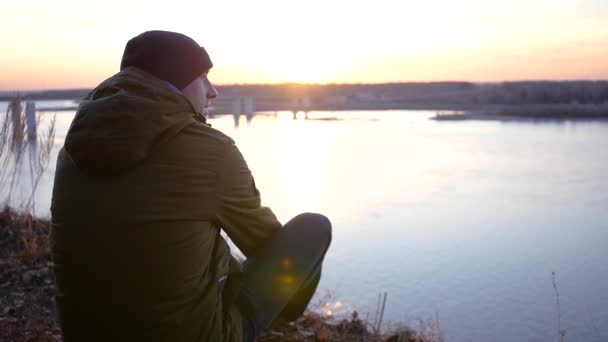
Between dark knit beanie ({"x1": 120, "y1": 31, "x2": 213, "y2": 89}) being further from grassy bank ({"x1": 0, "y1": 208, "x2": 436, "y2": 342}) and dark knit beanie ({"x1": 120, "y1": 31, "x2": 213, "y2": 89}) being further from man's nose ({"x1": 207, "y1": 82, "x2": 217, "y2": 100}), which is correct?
grassy bank ({"x1": 0, "y1": 208, "x2": 436, "y2": 342})

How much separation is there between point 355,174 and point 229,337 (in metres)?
6.10

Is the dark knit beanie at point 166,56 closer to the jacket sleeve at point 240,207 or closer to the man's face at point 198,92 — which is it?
the man's face at point 198,92

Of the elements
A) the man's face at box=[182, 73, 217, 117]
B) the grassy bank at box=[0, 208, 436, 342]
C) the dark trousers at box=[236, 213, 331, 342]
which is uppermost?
the man's face at box=[182, 73, 217, 117]

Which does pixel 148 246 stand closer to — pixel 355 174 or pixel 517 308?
pixel 517 308

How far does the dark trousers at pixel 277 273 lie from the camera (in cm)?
122

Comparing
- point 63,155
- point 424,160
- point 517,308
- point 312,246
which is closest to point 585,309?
point 517,308

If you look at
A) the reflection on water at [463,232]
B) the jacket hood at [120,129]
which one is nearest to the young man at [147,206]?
the jacket hood at [120,129]

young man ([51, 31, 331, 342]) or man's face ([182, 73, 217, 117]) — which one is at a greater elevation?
man's face ([182, 73, 217, 117])

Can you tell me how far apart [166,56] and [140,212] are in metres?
0.33

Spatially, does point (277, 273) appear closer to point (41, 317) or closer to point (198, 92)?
point (198, 92)

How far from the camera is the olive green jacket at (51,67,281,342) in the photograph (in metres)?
0.92

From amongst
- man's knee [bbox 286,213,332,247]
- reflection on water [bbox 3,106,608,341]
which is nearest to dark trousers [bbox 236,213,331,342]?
man's knee [bbox 286,213,332,247]

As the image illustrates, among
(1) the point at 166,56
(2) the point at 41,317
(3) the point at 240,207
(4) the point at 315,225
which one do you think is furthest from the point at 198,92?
(2) the point at 41,317

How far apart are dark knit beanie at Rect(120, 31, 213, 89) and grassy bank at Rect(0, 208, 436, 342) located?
106 cm
